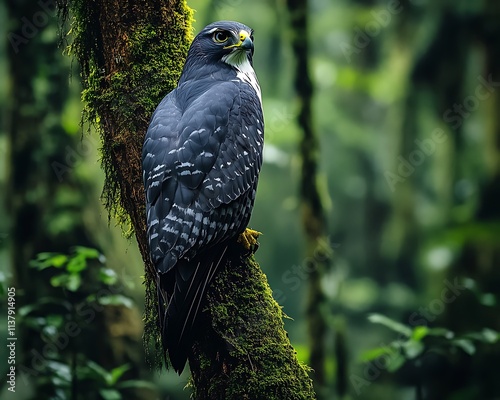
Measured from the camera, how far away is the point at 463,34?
877 cm

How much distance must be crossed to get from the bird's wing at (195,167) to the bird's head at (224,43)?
26 cm

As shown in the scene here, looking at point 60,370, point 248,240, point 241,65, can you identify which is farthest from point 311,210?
point 248,240

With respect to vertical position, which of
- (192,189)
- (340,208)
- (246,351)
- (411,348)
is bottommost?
(246,351)

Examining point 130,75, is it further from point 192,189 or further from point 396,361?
point 396,361

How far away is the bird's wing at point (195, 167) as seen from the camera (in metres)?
2.90

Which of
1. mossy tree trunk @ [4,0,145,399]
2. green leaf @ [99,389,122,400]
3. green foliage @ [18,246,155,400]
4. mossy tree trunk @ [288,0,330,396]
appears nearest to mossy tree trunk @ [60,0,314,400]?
green foliage @ [18,246,155,400]

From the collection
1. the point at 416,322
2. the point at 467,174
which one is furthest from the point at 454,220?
the point at 416,322

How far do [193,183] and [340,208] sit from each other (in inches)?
308

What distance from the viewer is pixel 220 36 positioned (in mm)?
3459

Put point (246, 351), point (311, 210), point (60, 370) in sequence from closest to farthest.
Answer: point (246, 351) < point (60, 370) < point (311, 210)

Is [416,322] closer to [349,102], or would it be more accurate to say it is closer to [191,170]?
[349,102]

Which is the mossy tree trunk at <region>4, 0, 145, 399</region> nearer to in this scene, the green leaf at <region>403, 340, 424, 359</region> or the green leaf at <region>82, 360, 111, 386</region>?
the green leaf at <region>82, 360, 111, 386</region>

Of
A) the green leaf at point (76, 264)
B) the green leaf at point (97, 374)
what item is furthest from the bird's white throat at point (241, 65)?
the green leaf at point (97, 374)

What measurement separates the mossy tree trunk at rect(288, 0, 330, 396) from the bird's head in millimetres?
2716
